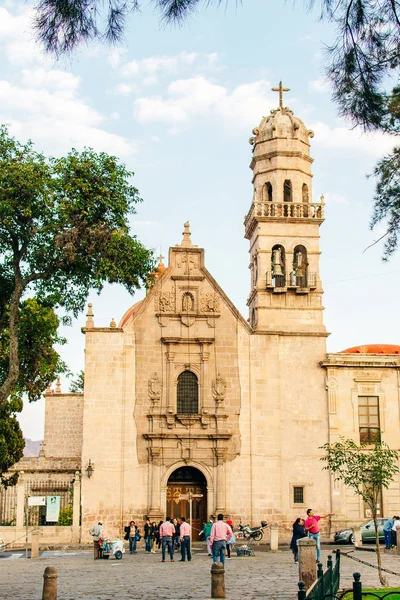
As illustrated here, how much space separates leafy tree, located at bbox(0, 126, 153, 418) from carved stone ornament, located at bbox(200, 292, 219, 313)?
846 cm

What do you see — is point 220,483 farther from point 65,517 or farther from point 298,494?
point 65,517

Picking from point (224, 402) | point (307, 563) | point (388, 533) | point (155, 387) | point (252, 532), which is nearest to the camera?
point (307, 563)

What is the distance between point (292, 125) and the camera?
40.6m

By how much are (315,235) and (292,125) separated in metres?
5.59

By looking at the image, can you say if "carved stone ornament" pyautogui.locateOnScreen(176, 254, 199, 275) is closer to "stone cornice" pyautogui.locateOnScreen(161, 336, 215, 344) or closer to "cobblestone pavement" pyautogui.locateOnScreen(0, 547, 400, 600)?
"stone cornice" pyautogui.locateOnScreen(161, 336, 215, 344)

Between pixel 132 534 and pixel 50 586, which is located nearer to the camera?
pixel 50 586

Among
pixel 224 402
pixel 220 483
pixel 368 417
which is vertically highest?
pixel 224 402

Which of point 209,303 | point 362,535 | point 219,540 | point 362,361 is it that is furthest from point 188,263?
point 219,540

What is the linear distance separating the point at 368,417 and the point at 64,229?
1726 cm

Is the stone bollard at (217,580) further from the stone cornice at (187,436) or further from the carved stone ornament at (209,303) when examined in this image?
the carved stone ornament at (209,303)

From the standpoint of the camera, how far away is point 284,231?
3934 centimetres

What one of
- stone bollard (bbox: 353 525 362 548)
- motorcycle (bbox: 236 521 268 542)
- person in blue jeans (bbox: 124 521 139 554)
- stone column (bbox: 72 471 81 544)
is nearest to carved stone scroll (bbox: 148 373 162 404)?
stone column (bbox: 72 471 81 544)

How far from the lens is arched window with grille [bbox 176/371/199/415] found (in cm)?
3650

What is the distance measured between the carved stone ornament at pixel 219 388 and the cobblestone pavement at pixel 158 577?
28.9ft
